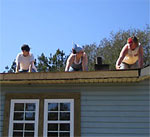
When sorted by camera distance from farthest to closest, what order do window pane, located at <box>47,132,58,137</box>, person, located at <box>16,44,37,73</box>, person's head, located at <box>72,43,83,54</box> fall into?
person, located at <box>16,44,37,73</box> → person's head, located at <box>72,43,83,54</box> → window pane, located at <box>47,132,58,137</box>

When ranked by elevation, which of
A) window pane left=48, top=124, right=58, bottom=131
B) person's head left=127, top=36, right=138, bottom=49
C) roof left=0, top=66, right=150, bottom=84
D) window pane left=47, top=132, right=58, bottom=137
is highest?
person's head left=127, top=36, right=138, bottom=49

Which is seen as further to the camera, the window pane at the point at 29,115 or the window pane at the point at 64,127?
the window pane at the point at 29,115

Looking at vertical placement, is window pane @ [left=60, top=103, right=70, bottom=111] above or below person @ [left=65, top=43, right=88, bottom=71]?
below

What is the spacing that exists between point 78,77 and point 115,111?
1.03m

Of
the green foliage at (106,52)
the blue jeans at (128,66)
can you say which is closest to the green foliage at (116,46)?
the green foliage at (106,52)

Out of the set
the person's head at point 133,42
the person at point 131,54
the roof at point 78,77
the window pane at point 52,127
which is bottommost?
the window pane at point 52,127

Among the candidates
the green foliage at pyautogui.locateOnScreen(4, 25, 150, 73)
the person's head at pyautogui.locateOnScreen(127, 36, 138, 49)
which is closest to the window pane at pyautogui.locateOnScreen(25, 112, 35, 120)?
the person's head at pyautogui.locateOnScreen(127, 36, 138, 49)

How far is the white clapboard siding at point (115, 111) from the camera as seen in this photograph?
4715 millimetres

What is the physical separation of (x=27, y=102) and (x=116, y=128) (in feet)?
6.19

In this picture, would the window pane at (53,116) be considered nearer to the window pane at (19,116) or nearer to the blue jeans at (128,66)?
the window pane at (19,116)

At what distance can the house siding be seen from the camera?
4.72 m

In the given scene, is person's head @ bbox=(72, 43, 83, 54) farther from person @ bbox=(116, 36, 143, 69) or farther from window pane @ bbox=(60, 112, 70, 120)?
window pane @ bbox=(60, 112, 70, 120)

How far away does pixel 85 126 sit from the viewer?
4824mm

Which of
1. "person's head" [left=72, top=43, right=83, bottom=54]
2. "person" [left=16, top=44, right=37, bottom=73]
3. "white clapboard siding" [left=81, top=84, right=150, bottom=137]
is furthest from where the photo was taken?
"person" [left=16, top=44, right=37, bottom=73]
